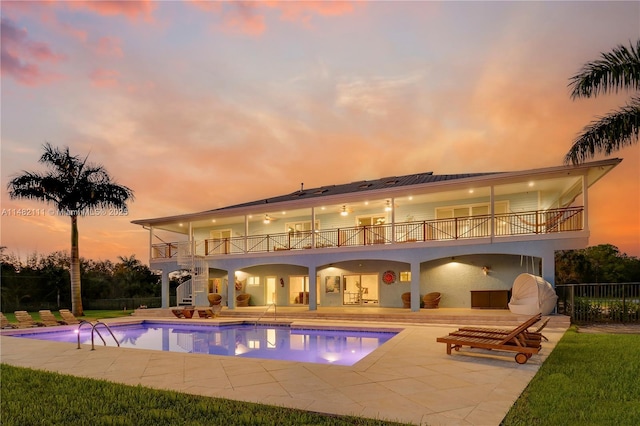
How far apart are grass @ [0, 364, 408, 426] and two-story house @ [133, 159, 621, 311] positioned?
42.2ft

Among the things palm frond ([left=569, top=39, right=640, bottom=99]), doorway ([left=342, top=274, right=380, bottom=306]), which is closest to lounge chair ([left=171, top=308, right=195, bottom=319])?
doorway ([left=342, top=274, right=380, bottom=306])

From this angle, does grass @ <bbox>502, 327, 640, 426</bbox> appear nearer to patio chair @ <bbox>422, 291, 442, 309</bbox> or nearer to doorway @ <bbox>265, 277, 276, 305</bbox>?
patio chair @ <bbox>422, 291, 442, 309</bbox>

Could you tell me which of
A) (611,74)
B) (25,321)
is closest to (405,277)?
(611,74)

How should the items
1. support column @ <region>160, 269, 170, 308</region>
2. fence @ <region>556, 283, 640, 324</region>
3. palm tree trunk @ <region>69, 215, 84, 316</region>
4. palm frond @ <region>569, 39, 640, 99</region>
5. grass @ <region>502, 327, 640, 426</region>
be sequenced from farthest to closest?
support column @ <region>160, 269, 170, 308</region> < palm tree trunk @ <region>69, 215, 84, 316</region> < fence @ <region>556, 283, 640, 324</region> < palm frond @ <region>569, 39, 640, 99</region> < grass @ <region>502, 327, 640, 426</region>

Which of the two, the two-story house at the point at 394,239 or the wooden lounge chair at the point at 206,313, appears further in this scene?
the wooden lounge chair at the point at 206,313

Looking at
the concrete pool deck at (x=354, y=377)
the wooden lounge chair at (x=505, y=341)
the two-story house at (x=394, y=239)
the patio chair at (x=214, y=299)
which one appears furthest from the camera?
the patio chair at (x=214, y=299)

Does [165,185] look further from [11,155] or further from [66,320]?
[66,320]

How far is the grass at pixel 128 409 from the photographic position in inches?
193

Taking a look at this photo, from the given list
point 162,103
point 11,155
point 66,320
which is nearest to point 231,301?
point 66,320

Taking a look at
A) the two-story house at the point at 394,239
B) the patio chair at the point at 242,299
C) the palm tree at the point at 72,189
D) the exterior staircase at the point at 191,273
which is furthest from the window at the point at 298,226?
the palm tree at the point at 72,189

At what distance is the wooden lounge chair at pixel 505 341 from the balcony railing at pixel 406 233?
8007mm

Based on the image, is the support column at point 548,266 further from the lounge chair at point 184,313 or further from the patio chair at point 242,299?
the patio chair at point 242,299

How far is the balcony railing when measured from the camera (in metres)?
16.0

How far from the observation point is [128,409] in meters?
5.40
